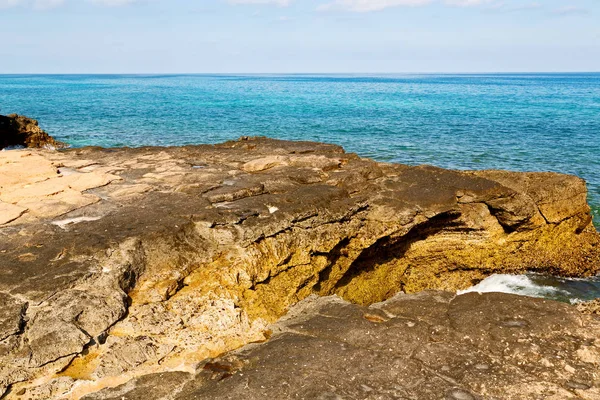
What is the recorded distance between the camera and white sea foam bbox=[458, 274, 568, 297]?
11.8 m

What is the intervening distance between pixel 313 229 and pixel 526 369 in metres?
4.65

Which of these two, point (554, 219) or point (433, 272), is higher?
point (554, 219)

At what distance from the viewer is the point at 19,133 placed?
25672 millimetres

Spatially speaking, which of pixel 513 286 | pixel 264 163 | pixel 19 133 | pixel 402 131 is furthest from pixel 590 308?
pixel 402 131

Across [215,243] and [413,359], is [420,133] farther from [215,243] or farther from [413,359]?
[413,359]

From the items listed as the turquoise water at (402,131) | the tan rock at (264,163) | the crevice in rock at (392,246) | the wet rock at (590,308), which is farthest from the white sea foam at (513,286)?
the turquoise water at (402,131)

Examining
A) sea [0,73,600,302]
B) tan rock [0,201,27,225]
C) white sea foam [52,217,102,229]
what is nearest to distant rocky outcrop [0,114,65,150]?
sea [0,73,600,302]

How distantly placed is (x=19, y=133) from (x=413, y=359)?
27088 millimetres

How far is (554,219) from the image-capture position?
12094mm

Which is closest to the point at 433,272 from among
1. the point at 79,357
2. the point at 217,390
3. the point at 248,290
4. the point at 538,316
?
the point at 538,316

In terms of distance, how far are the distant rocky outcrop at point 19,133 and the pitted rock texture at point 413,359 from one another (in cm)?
2482

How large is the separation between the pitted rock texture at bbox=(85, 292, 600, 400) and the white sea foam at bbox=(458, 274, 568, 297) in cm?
484

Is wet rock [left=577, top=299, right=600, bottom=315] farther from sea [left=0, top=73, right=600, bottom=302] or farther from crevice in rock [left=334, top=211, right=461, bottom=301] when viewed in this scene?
sea [left=0, top=73, right=600, bottom=302]

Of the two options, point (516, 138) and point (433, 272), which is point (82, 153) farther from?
point (516, 138)
